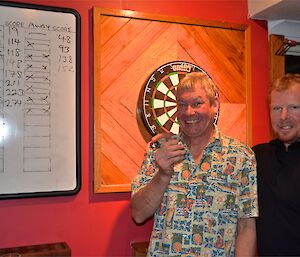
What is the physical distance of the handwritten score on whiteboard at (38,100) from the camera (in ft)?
6.48

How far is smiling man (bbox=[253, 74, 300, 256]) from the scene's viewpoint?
165 cm

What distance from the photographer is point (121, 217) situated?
224cm

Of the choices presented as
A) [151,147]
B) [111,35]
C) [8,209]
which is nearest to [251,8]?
[111,35]

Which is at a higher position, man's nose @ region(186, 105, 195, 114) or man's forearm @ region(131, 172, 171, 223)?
man's nose @ region(186, 105, 195, 114)

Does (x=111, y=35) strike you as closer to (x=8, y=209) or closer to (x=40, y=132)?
(x=40, y=132)

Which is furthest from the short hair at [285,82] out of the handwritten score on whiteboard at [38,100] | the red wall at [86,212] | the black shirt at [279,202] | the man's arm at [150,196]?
the handwritten score on whiteboard at [38,100]

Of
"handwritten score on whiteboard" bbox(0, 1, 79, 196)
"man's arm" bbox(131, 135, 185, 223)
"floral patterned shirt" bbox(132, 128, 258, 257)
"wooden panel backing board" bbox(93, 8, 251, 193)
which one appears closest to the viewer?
"man's arm" bbox(131, 135, 185, 223)

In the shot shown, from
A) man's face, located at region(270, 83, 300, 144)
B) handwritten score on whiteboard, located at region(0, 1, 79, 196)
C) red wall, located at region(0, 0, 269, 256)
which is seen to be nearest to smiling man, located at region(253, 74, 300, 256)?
man's face, located at region(270, 83, 300, 144)

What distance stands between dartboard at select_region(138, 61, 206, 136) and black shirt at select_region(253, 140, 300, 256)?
668mm

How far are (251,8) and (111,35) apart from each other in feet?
3.29

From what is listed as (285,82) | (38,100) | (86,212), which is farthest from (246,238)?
(38,100)

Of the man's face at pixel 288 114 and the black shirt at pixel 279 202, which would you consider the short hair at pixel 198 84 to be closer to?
the man's face at pixel 288 114

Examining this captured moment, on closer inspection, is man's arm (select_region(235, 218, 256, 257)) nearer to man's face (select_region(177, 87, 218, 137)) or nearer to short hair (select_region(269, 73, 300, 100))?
man's face (select_region(177, 87, 218, 137))

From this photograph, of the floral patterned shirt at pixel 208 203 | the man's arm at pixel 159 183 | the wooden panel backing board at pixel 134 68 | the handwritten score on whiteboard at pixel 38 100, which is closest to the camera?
the man's arm at pixel 159 183
